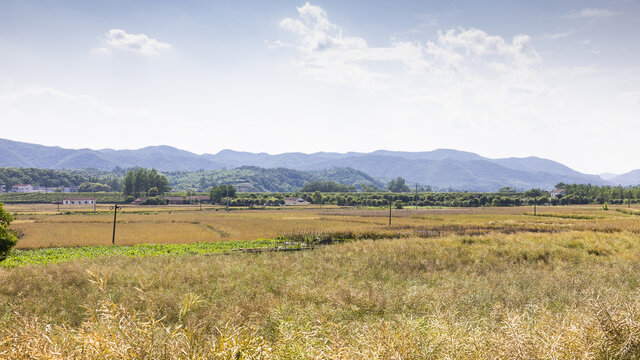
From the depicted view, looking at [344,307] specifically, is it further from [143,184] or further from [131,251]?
[143,184]

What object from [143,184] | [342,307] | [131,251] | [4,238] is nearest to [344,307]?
[342,307]

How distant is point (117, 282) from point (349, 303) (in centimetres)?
1122

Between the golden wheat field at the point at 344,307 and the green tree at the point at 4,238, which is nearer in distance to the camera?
the golden wheat field at the point at 344,307

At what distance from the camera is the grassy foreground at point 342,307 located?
3.19m

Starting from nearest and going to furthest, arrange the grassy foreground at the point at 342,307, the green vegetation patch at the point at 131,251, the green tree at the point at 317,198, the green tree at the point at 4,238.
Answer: the grassy foreground at the point at 342,307 < the green tree at the point at 4,238 < the green vegetation patch at the point at 131,251 < the green tree at the point at 317,198

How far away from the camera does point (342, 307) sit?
1105 centimetres

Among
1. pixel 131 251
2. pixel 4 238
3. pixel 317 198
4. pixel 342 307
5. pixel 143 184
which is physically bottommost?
pixel 317 198

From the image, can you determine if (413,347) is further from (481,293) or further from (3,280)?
(3,280)

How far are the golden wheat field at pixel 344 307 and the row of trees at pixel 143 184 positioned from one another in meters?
151

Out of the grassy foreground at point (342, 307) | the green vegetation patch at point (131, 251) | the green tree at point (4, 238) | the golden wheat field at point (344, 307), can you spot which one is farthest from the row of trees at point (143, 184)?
the grassy foreground at point (342, 307)

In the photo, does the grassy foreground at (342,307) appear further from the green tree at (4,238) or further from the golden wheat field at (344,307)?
the green tree at (4,238)

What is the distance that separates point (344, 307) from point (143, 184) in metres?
186

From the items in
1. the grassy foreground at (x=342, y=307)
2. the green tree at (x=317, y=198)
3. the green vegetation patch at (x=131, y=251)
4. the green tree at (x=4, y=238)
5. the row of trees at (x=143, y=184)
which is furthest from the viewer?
the green tree at (x=317, y=198)

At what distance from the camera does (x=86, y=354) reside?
2.87 metres
